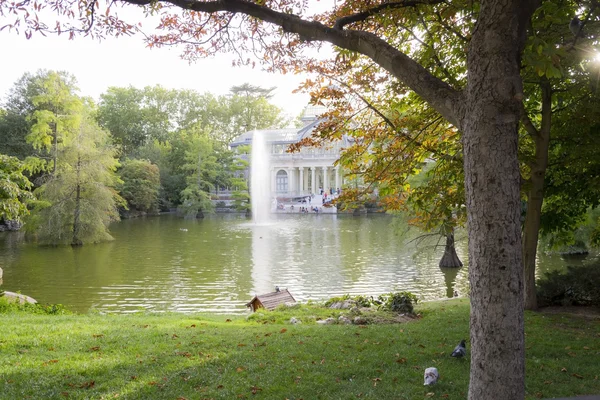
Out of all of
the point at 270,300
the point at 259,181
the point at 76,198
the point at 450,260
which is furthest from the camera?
the point at 259,181

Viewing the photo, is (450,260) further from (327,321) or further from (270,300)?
(327,321)

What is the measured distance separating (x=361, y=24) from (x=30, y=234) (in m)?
26.8

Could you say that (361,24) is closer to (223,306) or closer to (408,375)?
(408,375)

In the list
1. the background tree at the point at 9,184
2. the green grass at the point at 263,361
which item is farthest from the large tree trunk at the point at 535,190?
the background tree at the point at 9,184

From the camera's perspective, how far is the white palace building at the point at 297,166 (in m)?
60.1

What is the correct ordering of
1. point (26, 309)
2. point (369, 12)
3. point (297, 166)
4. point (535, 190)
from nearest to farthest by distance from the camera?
1. point (369, 12)
2. point (535, 190)
3. point (26, 309)
4. point (297, 166)

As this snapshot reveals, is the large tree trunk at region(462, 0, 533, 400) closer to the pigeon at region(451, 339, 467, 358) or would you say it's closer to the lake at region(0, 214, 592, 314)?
the pigeon at region(451, 339, 467, 358)

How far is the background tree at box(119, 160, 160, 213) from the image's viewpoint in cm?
4198

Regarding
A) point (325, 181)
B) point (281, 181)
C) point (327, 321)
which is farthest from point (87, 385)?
point (281, 181)

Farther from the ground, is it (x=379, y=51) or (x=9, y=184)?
(x=379, y=51)

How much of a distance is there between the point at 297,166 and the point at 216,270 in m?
46.2

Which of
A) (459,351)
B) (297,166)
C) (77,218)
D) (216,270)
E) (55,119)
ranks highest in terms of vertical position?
(297,166)

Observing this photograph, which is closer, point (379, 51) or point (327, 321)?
point (379, 51)

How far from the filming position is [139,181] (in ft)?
138
